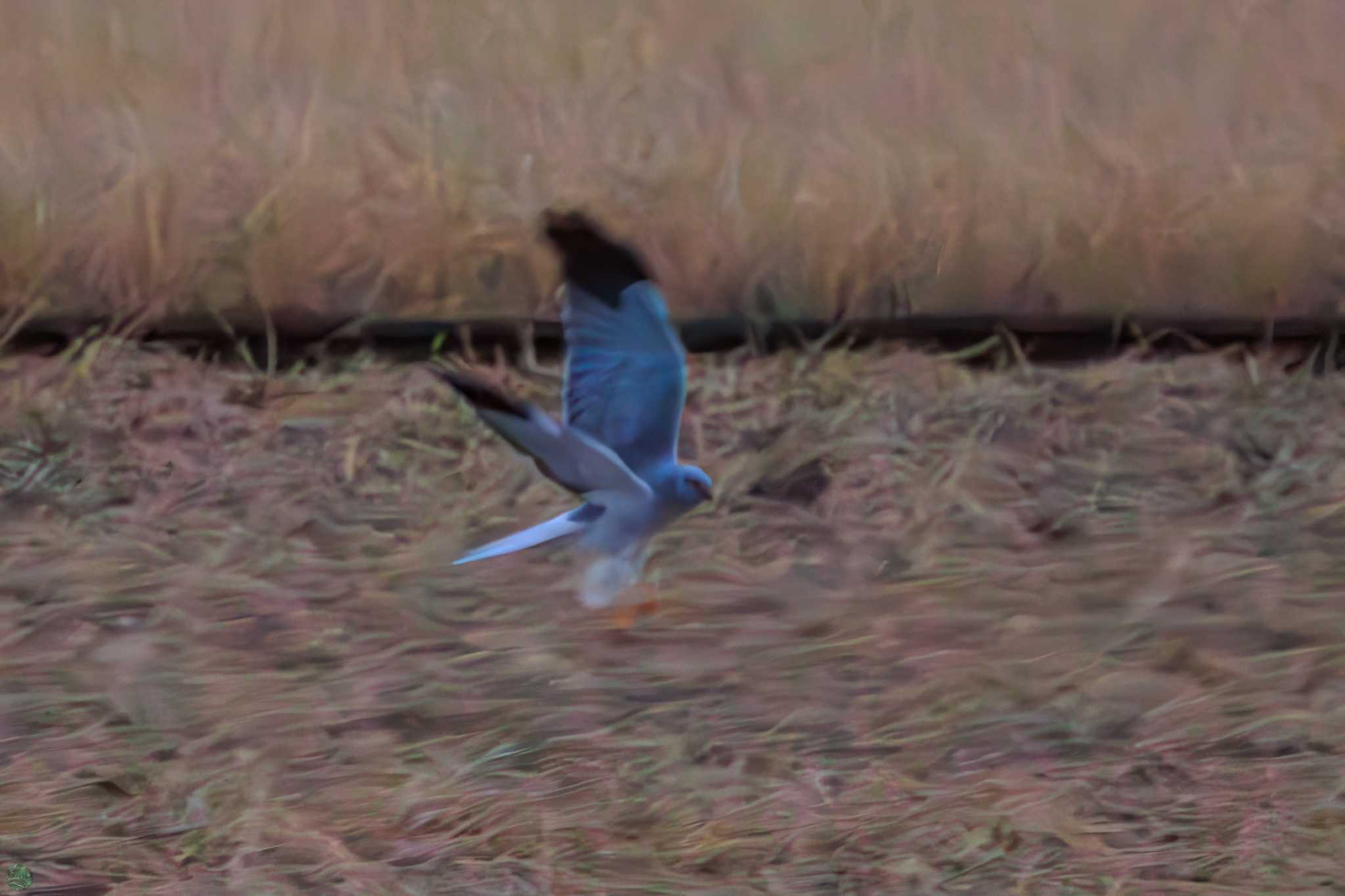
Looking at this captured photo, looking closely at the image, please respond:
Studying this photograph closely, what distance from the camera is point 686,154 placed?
3213 millimetres

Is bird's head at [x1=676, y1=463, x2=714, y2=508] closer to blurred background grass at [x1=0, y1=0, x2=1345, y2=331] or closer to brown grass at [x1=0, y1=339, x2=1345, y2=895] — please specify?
brown grass at [x1=0, y1=339, x2=1345, y2=895]

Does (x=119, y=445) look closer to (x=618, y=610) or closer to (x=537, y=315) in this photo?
(x=537, y=315)

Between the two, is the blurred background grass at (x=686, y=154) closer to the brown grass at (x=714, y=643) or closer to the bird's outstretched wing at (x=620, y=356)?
the brown grass at (x=714, y=643)

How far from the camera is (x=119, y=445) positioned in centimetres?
288

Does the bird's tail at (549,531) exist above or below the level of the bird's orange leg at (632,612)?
above

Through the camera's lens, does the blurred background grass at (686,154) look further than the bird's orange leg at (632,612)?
Yes

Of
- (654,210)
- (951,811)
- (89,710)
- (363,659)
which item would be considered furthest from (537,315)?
(951,811)

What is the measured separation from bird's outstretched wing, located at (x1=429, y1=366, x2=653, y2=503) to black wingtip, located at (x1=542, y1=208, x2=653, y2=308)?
0.61 feet

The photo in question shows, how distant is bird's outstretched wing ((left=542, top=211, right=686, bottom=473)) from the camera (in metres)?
2.04
